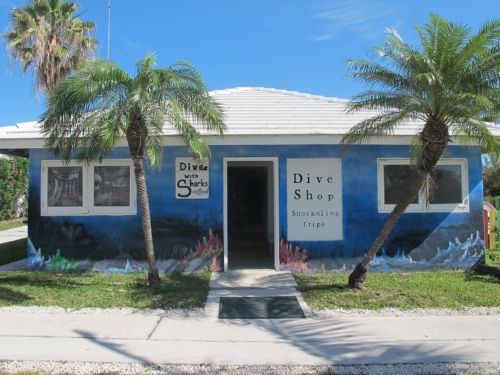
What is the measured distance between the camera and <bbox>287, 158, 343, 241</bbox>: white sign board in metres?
10.4

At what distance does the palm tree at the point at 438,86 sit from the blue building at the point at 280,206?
73.8 inches

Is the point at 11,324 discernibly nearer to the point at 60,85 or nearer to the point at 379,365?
the point at 60,85

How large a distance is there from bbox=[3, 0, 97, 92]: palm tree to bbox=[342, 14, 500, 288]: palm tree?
1536cm

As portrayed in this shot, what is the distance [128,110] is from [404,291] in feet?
18.5

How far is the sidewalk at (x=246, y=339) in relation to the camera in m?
5.35

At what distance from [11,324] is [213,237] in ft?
15.0

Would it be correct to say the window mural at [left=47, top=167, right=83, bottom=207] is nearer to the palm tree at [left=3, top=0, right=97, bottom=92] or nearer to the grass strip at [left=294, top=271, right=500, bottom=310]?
the grass strip at [left=294, top=271, right=500, bottom=310]

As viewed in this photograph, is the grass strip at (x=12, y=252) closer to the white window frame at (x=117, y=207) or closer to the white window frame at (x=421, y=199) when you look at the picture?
the white window frame at (x=117, y=207)

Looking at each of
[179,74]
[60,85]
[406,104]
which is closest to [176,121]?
[179,74]

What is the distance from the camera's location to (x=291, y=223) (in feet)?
34.2

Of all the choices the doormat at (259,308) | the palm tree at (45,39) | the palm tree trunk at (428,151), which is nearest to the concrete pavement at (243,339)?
the doormat at (259,308)

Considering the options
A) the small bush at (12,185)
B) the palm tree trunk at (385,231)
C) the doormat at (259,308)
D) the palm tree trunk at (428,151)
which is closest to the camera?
the doormat at (259,308)

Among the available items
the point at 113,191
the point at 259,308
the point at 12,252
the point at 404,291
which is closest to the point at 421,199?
the point at 404,291

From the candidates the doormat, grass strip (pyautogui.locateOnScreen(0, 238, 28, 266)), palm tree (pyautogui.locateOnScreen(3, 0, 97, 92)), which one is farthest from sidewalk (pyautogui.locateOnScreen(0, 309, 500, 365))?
palm tree (pyautogui.locateOnScreen(3, 0, 97, 92))
